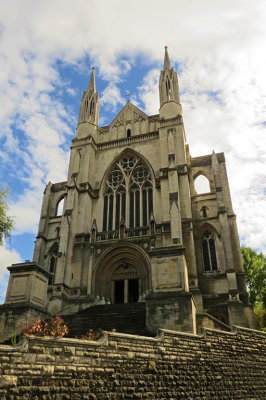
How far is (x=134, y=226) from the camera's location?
76.5ft

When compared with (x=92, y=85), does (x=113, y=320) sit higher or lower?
lower

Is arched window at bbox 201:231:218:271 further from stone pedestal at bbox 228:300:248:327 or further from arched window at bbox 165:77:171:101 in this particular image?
arched window at bbox 165:77:171:101

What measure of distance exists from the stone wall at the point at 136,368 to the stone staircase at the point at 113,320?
2.38 meters

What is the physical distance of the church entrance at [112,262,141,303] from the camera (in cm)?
2175

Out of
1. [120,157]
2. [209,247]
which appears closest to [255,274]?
[209,247]

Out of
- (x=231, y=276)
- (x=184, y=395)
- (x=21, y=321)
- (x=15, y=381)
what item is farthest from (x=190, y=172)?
(x=15, y=381)

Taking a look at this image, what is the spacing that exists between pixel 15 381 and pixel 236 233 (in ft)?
58.5

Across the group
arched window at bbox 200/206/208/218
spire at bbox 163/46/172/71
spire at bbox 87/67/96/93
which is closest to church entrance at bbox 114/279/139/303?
arched window at bbox 200/206/208/218

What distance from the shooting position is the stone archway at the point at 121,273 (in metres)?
21.4

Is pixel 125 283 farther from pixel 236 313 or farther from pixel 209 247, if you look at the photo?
pixel 236 313

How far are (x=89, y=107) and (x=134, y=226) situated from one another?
1296 centimetres

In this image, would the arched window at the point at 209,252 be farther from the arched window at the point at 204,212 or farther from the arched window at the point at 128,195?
the arched window at the point at 128,195

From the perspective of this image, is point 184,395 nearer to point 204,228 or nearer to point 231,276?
point 231,276

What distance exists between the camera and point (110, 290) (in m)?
21.8
